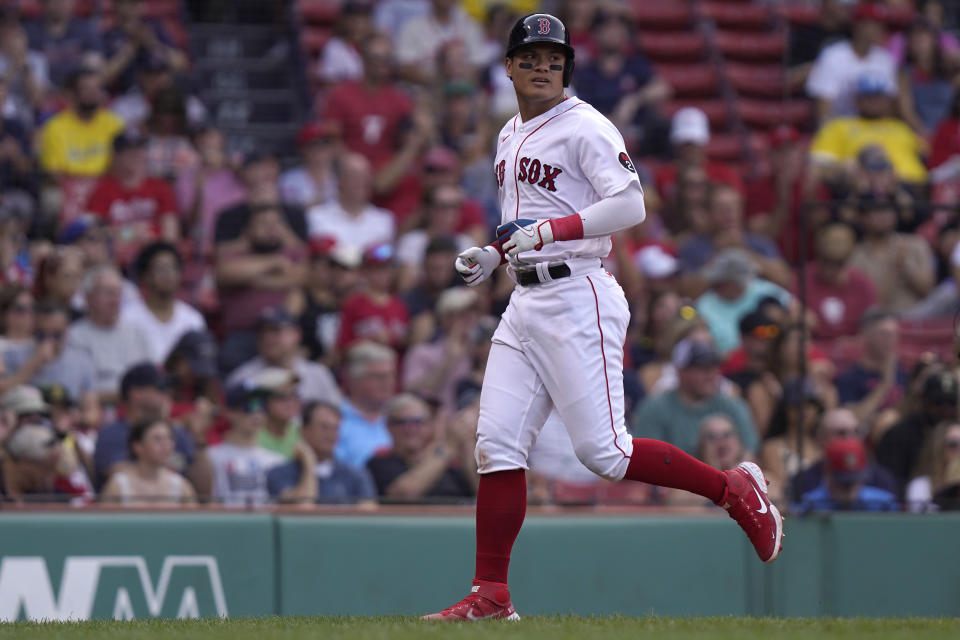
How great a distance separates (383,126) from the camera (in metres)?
10.7

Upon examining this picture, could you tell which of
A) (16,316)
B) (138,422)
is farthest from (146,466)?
(16,316)

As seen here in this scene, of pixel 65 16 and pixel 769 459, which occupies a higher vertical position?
pixel 65 16

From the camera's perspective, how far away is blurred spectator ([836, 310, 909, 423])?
7.38 metres

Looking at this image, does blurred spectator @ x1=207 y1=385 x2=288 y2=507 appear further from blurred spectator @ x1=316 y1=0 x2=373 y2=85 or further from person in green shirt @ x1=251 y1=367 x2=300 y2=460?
blurred spectator @ x1=316 y1=0 x2=373 y2=85

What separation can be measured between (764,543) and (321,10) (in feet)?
28.6

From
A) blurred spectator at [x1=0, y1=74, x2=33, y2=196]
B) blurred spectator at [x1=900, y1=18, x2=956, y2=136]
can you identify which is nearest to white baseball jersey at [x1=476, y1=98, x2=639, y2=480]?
blurred spectator at [x1=0, y1=74, x2=33, y2=196]

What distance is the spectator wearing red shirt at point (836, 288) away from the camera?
756cm

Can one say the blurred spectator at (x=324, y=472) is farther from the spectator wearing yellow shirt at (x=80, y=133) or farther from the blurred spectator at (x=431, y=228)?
the spectator wearing yellow shirt at (x=80, y=133)

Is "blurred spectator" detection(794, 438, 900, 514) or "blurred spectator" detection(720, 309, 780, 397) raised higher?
"blurred spectator" detection(720, 309, 780, 397)

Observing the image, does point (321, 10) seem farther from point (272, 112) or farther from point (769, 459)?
point (769, 459)

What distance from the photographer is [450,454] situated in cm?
753

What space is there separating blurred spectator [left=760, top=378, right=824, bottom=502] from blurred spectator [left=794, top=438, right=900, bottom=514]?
0.11m

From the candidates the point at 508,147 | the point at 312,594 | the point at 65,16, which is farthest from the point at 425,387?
the point at 65,16

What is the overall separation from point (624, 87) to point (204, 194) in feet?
12.5
